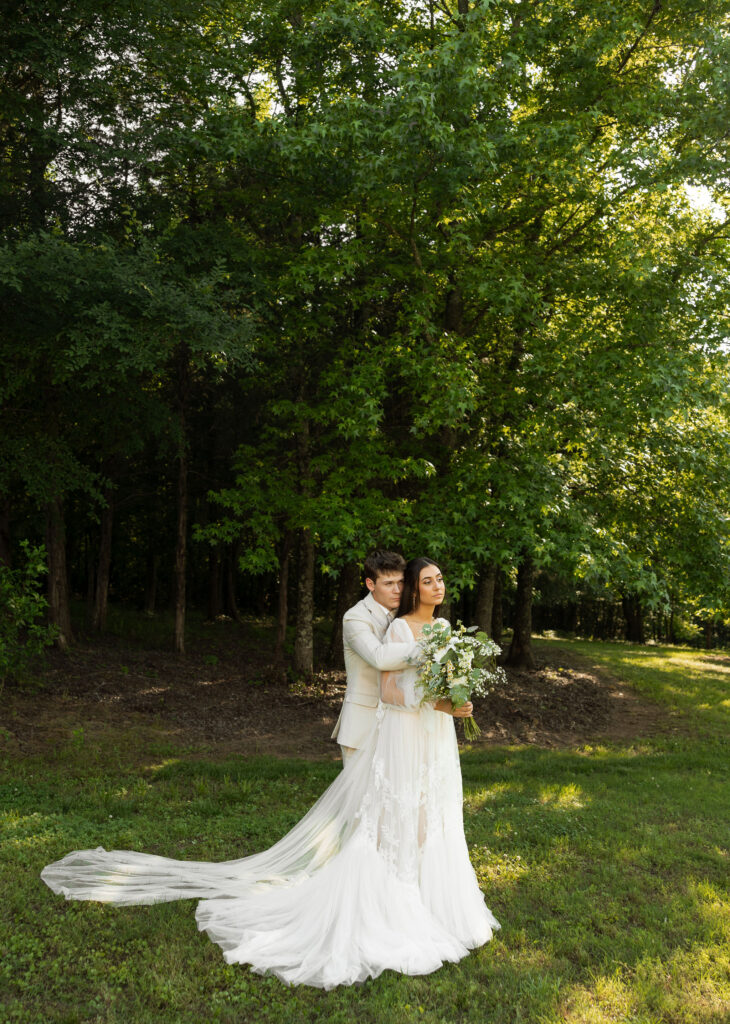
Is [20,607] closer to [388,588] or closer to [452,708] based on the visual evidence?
[388,588]

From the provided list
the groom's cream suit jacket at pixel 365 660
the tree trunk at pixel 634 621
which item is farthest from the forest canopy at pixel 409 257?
the tree trunk at pixel 634 621

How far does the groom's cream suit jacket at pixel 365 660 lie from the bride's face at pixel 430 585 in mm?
305

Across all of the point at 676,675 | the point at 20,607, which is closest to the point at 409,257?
the point at 20,607

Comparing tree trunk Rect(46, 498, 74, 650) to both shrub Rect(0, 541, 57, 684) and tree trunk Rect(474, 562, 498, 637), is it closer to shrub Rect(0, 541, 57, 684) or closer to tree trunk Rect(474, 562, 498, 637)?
shrub Rect(0, 541, 57, 684)

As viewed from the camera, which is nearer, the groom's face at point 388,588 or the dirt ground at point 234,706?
the groom's face at point 388,588

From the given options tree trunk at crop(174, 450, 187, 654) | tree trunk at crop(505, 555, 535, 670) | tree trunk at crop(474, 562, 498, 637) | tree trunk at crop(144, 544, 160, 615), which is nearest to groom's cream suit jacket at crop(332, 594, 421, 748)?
tree trunk at crop(474, 562, 498, 637)

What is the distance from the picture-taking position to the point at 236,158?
1158 centimetres

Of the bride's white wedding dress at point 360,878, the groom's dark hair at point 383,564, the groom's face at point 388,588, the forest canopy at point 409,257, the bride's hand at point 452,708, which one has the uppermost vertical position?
the forest canopy at point 409,257

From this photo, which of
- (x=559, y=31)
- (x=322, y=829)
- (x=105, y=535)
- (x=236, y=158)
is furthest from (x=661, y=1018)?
(x=105, y=535)

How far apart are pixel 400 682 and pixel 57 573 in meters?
12.7

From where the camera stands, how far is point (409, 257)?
12.8 metres

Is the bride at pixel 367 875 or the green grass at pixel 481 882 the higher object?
the bride at pixel 367 875

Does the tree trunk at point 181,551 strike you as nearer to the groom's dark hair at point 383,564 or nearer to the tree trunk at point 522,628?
the tree trunk at point 522,628

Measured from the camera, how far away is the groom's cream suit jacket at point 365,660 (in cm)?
510
